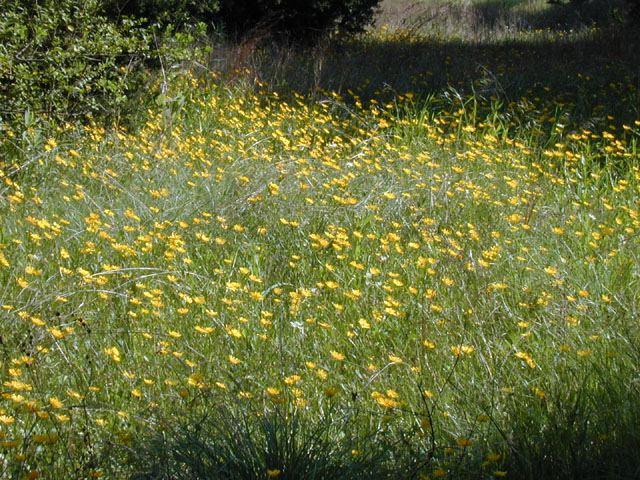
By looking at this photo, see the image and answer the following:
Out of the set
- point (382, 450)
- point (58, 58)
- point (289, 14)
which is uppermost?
point (58, 58)

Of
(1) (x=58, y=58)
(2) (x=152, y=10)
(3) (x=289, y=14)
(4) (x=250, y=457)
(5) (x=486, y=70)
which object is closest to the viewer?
(4) (x=250, y=457)

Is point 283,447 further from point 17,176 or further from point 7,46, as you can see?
point 7,46

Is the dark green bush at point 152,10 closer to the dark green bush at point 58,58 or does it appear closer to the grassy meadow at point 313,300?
the grassy meadow at point 313,300

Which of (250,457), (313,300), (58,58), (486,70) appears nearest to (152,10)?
(58,58)

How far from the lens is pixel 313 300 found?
118 inches

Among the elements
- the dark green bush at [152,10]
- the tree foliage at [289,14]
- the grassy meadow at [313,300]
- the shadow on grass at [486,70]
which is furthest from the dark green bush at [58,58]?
the tree foliage at [289,14]

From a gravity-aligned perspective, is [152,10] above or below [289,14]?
above

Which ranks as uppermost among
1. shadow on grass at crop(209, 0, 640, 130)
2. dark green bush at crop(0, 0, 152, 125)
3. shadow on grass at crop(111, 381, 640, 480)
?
dark green bush at crop(0, 0, 152, 125)

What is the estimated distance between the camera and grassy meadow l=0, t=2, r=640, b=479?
1.89 metres

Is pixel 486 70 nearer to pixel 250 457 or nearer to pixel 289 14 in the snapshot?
pixel 289 14

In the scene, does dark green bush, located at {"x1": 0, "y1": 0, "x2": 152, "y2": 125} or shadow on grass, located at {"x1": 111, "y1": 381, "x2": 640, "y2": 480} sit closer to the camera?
shadow on grass, located at {"x1": 111, "y1": 381, "x2": 640, "y2": 480}

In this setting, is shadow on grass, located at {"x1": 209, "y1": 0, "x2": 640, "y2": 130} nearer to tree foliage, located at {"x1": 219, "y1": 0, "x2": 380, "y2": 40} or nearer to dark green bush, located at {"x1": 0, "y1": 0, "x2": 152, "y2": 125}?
tree foliage, located at {"x1": 219, "y1": 0, "x2": 380, "y2": 40}

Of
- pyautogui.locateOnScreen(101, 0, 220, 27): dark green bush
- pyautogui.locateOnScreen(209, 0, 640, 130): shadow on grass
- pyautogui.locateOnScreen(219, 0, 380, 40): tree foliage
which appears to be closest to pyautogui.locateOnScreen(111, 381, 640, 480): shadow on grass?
pyautogui.locateOnScreen(209, 0, 640, 130): shadow on grass

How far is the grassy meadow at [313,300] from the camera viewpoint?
1.89 meters
